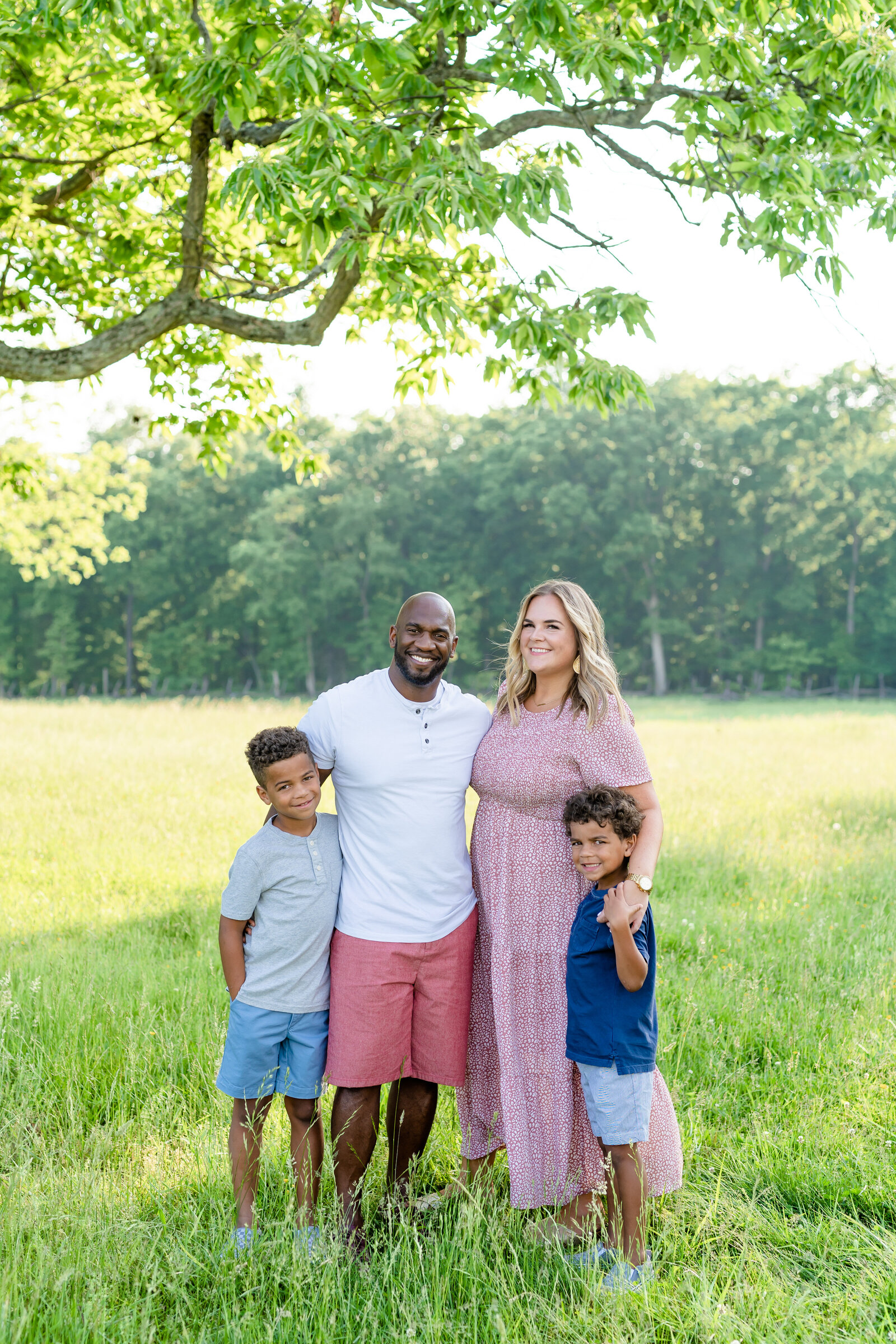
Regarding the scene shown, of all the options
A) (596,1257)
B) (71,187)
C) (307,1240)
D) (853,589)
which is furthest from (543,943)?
(853,589)

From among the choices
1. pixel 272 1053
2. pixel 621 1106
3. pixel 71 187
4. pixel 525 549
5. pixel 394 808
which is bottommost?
pixel 621 1106

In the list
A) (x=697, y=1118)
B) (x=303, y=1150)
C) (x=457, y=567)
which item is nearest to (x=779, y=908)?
(x=697, y=1118)

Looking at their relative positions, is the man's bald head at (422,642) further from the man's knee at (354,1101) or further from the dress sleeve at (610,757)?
the man's knee at (354,1101)

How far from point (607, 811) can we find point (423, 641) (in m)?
0.87

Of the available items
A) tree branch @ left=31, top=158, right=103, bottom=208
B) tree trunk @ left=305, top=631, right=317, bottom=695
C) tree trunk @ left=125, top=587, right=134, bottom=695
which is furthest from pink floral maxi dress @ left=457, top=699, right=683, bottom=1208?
tree trunk @ left=125, top=587, right=134, bottom=695

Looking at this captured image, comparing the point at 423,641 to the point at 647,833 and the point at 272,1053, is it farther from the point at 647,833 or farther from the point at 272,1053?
the point at 272,1053

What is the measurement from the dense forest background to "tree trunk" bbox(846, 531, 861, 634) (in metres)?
0.29

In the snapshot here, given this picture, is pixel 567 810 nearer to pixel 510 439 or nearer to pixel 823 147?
pixel 823 147

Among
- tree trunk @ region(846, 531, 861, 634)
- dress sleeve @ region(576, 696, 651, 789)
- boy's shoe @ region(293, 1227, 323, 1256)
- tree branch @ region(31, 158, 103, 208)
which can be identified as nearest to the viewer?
boy's shoe @ region(293, 1227, 323, 1256)

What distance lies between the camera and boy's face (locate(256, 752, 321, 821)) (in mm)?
3119

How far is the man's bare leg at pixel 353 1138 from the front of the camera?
325 cm

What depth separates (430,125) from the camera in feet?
16.6

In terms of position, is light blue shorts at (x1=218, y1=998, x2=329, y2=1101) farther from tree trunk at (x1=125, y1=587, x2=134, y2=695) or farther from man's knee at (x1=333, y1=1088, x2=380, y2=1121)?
tree trunk at (x1=125, y1=587, x2=134, y2=695)

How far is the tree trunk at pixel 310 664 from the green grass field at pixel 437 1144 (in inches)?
1880
